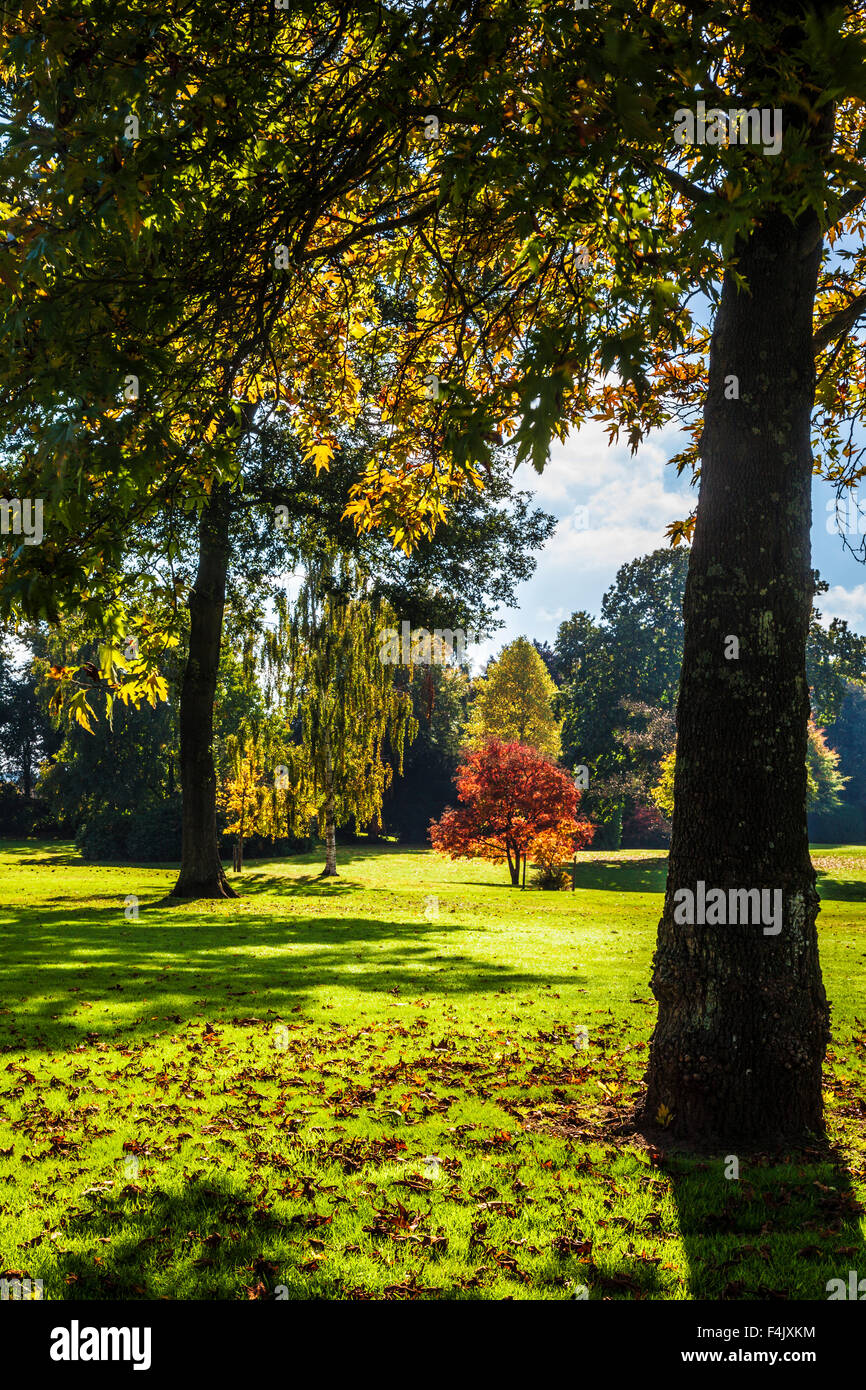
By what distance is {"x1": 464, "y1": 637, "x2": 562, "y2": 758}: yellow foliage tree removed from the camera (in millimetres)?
45688

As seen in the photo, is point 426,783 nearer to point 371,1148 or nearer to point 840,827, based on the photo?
point 840,827

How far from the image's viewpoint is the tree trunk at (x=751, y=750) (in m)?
4.96

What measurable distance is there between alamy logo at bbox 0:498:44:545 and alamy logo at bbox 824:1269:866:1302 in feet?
15.8

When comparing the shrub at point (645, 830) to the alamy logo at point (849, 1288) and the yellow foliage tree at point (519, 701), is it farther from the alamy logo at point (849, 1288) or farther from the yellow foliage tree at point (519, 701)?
the alamy logo at point (849, 1288)

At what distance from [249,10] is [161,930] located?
1374 cm

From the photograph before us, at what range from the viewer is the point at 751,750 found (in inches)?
198

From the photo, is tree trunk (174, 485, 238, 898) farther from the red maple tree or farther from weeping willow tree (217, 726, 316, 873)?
the red maple tree

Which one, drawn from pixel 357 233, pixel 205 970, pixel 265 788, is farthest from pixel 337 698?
pixel 357 233

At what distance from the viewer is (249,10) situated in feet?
15.6

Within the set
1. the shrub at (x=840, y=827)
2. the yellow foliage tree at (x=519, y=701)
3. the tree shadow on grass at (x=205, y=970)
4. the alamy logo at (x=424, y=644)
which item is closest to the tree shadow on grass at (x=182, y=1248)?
the tree shadow on grass at (x=205, y=970)
